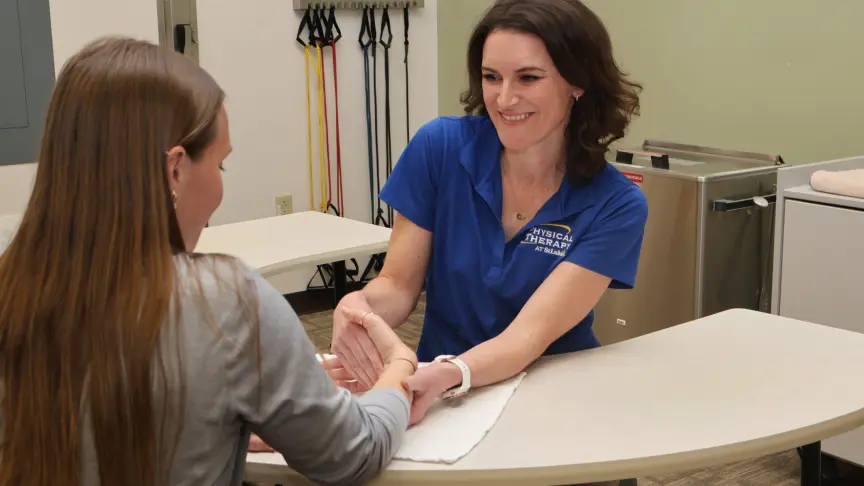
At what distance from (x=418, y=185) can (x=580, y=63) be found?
379 mm

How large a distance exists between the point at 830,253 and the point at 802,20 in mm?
959

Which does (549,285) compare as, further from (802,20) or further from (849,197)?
(802,20)

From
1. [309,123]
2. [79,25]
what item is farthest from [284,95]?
[79,25]

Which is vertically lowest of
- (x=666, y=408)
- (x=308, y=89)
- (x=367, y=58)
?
(x=666, y=408)

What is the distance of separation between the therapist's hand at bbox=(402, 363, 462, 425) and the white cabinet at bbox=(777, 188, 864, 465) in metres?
1.47

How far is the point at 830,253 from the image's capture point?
2549 mm

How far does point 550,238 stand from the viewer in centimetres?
176

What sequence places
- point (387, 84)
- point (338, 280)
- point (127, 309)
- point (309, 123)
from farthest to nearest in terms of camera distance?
point (387, 84)
point (309, 123)
point (338, 280)
point (127, 309)

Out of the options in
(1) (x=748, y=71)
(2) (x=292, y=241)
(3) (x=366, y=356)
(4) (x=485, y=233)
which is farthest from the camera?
A: (1) (x=748, y=71)

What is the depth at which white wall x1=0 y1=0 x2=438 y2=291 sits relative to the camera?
3986 mm

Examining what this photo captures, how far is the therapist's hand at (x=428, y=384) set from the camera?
138 cm

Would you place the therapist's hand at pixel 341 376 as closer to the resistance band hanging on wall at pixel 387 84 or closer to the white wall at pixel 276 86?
the white wall at pixel 276 86

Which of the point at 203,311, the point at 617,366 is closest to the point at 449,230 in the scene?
the point at 617,366

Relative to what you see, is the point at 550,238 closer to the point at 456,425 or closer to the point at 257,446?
the point at 456,425
